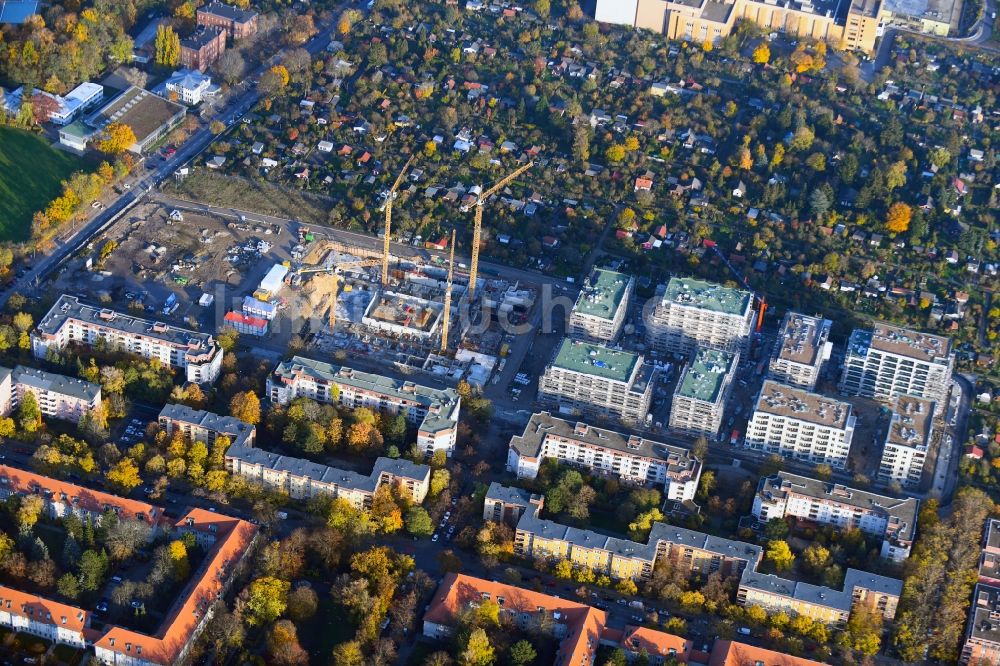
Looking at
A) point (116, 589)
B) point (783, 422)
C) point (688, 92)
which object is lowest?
point (116, 589)

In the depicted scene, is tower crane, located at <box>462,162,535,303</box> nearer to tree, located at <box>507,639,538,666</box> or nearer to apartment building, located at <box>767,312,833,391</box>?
apartment building, located at <box>767,312,833,391</box>

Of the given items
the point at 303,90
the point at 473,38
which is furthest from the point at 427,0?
the point at 303,90

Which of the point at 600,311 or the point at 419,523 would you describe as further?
the point at 600,311

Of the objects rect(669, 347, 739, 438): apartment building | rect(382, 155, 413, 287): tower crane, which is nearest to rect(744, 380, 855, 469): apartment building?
rect(669, 347, 739, 438): apartment building

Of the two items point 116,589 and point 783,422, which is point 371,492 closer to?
point 116,589

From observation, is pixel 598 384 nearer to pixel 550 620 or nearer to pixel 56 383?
pixel 550 620

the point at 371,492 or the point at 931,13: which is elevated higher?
the point at 931,13

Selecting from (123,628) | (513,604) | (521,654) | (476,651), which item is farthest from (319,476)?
(521,654)
